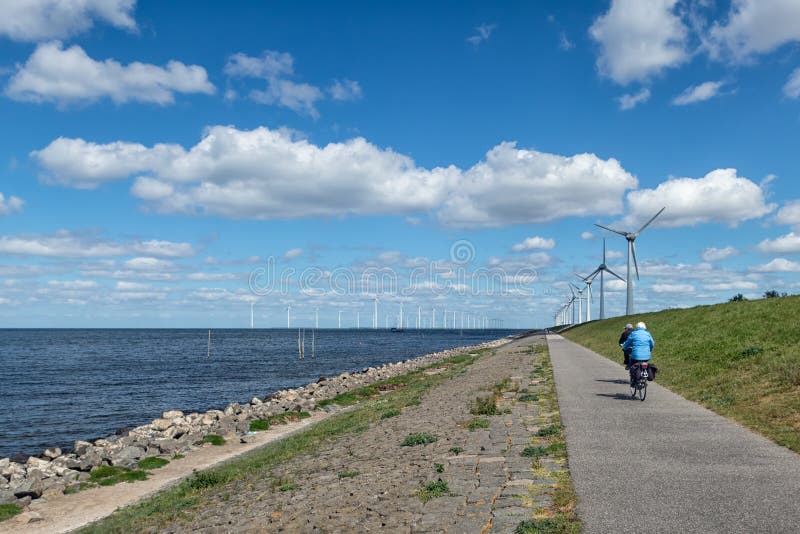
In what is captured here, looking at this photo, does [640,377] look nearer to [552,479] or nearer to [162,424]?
[552,479]

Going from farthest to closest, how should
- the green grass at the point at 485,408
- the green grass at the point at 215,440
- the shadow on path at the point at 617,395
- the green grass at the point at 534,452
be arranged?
the green grass at the point at 215,440 < the shadow on path at the point at 617,395 < the green grass at the point at 485,408 < the green grass at the point at 534,452

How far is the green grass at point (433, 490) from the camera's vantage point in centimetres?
947

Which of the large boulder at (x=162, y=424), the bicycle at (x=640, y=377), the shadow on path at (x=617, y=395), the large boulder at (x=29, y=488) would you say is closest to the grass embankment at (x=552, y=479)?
the shadow on path at (x=617, y=395)

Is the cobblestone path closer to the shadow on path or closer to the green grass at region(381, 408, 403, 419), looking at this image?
the green grass at region(381, 408, 403, 419)

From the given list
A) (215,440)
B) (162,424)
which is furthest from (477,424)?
(162,424)

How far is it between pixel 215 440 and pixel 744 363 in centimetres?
2060

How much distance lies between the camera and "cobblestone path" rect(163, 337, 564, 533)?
28.3 ft

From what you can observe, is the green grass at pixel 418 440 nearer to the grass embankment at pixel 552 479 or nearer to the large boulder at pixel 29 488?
the grass embankment at pixel 552 479

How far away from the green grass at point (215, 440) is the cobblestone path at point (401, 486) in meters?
9.78

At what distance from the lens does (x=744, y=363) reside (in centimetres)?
2233

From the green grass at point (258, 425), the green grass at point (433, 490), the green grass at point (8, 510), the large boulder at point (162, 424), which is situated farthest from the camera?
the large boulder at point (162, 424)

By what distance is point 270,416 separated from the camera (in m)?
30.9

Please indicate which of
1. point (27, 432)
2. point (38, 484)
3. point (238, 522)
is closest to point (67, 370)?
point (27, 432)

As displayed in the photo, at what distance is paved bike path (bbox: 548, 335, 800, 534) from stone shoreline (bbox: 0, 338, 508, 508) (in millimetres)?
15298
